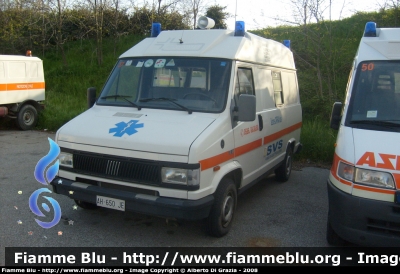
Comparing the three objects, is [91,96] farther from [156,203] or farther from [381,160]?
[381,160]

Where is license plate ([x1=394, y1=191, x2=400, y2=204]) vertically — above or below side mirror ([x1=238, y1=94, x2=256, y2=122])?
below

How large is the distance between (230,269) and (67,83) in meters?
16.0

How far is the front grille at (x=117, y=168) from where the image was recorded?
4.43m

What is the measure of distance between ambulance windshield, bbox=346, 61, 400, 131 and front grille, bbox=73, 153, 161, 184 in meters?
2.29

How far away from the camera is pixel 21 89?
518 inches

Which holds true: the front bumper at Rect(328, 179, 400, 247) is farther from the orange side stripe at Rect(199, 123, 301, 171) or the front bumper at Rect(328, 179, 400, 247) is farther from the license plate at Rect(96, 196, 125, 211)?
the license plate at Rect(96, 196, 125, 211)

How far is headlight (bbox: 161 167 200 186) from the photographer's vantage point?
170 inches

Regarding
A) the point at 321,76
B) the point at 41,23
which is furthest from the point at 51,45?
the point at 321,76

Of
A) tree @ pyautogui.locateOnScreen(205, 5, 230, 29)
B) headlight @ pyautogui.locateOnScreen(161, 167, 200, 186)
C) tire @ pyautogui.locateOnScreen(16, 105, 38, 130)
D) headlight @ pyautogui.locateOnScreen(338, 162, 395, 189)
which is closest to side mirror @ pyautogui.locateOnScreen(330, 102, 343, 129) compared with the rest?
headlight @ pyautogui.locateOnScreen(338, 162, 395, 189)

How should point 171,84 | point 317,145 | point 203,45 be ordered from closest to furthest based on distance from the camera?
1. point 171,84
2. point 203,45
3. point 317,145

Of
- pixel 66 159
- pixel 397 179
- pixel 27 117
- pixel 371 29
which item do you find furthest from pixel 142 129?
pixel 27 117

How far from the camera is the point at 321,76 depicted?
13.3 metres

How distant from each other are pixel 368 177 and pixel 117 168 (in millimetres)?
2677

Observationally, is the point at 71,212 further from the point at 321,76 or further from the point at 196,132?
the point at 321,76
